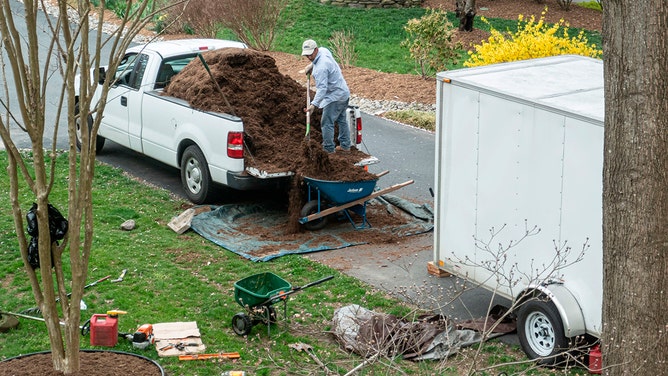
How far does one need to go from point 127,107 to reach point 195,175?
1820 mm

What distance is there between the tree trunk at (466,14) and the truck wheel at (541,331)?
19.5m

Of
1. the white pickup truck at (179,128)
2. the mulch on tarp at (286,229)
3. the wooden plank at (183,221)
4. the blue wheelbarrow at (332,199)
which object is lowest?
the mulch on tarp at (286,229)

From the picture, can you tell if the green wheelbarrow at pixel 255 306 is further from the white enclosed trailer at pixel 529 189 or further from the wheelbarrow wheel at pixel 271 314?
the white enclosed trailer at pixel 529 189

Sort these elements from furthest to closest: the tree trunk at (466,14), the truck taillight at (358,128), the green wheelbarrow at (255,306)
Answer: the tree trunk at (466,14) < the truck taillight at (358,128) < the green wheelbarrow at (255,306)

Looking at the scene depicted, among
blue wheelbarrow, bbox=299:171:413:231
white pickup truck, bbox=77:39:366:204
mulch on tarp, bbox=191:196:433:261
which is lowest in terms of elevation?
mulch on tarp, bbox=191:196:433:261

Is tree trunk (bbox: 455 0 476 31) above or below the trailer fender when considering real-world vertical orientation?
above

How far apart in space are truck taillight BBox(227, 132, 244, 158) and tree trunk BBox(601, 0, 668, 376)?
659 cm

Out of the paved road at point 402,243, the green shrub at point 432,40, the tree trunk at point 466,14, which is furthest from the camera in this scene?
the tree trunk at point 466,14

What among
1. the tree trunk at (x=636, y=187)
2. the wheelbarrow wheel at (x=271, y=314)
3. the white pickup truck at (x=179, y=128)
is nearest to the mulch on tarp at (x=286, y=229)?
the white pickup truck at (x=179, y=128)

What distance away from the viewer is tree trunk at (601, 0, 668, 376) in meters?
5.52

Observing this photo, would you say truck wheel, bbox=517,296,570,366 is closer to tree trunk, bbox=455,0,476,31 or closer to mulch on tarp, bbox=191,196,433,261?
mulch on tarp, bbox=191,196,433,261

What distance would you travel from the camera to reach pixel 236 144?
11.8 meters

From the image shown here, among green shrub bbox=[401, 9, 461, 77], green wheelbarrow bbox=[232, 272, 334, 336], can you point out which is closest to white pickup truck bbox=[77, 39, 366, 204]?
green wheelbarrow bbox=[232, 272, 334, 336]

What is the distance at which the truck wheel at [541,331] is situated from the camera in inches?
324
